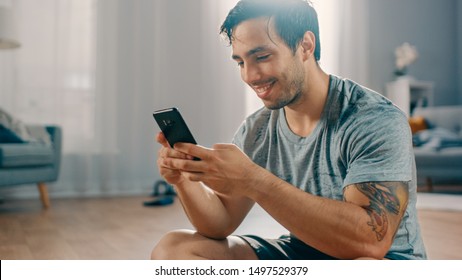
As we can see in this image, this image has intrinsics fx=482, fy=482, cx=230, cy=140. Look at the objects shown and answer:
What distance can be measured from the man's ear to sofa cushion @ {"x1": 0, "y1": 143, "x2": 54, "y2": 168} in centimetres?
157

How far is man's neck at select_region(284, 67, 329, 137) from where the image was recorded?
A: 2.28 ft

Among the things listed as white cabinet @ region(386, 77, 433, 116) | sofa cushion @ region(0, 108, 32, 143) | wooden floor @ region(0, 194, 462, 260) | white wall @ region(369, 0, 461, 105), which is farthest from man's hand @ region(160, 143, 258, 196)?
white cabinet @ region(386, 77, 433, 116)

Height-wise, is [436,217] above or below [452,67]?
below

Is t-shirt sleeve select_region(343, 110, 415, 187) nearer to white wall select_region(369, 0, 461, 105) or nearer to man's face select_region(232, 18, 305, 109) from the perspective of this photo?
man's face select_region(232, 18, 305, 109)

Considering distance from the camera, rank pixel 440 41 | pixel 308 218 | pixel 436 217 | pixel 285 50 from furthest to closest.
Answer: pixel 440 41 → pixel 436 217 → pixel 285 50 → pixel 308 218

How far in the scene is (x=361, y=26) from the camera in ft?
9.34

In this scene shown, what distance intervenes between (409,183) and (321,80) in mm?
195

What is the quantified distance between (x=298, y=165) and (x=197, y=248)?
19 centimetres

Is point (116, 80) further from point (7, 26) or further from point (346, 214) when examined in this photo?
point (346, 214)

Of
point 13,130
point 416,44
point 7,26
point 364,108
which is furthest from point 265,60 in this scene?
point 416,44

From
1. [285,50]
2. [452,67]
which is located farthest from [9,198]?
[452,67]

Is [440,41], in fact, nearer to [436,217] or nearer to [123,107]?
[436,217]

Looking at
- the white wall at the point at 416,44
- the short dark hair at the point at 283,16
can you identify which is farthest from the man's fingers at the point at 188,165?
the white wall at the point at 416,44

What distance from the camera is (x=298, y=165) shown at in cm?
70
